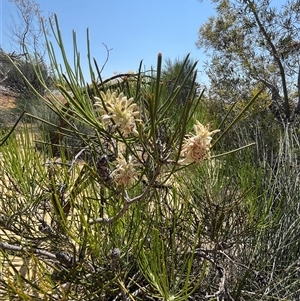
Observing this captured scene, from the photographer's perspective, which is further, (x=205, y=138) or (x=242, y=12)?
(x=242, y=12)

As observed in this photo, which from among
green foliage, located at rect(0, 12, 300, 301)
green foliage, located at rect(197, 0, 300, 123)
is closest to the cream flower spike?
green foliage, located at rect(0, 12, 300, 301)

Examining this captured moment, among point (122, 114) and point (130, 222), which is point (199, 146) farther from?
point (130, 222)

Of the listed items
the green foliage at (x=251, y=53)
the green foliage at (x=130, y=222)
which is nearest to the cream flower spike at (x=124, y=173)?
the green foliage at (x=130, y=222)

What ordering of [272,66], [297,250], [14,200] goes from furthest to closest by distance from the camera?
[272,66]
[297,250]
[14,200]

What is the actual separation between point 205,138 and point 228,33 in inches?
148

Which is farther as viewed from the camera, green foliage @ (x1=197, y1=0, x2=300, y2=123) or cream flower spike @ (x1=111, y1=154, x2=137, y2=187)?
green foliage @ (x1=197, y1=0, x2=300, y2=123)

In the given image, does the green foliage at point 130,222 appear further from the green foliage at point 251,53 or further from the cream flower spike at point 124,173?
the green foliage at point 251,53

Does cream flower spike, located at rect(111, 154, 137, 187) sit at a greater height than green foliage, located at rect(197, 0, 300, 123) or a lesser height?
lesser

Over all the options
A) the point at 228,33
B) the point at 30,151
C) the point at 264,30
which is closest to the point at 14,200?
the point at 30,151

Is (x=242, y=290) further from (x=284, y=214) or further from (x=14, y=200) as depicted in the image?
(x=14, y=200)

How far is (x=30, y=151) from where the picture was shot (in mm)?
911

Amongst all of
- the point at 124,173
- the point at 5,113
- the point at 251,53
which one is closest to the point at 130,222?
the point at 124,173

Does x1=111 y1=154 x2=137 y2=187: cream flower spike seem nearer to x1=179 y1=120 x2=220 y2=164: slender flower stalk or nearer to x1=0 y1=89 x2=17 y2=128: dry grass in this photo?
x1=179 y1=120 x2=220 y2=164: slender flower stalk

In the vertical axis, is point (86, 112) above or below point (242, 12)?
below
